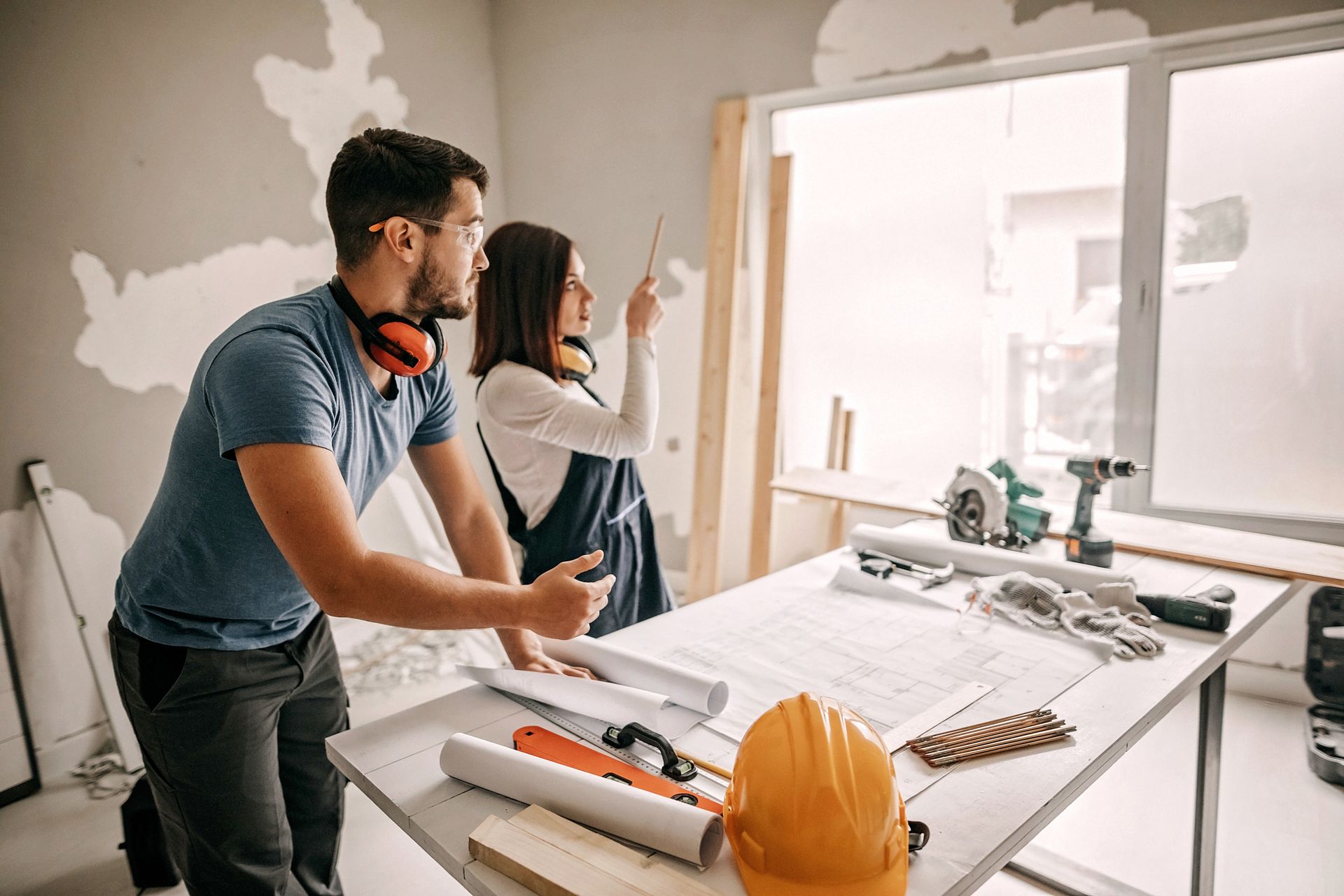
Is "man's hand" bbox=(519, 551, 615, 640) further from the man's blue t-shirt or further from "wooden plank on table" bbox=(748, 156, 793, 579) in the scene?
"wooden plank on table" bbox=(748, 156, 793, 579)

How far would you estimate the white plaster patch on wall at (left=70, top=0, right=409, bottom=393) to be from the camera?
2.68m

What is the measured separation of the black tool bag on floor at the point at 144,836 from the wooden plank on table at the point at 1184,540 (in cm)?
194

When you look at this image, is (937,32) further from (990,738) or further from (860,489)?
(990,738)

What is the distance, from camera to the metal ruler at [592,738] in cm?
107

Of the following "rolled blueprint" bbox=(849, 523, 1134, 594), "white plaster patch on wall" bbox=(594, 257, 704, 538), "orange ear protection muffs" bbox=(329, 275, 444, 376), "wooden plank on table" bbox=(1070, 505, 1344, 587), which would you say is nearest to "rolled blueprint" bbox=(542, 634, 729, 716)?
"orange ear protection muffs" bbox=(329, 275, 444, 376)

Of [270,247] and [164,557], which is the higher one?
[270,247]

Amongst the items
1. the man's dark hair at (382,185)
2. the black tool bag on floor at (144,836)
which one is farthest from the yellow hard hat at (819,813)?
the black tool bag on floor at (144,836)

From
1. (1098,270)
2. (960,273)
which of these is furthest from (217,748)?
(1098,270)

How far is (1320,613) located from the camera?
2.58 meters

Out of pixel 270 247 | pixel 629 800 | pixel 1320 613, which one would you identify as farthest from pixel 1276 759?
A: pixel 270 247

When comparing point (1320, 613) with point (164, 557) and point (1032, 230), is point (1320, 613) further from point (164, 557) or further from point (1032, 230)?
point (164, 557)

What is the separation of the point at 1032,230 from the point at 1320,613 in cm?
153

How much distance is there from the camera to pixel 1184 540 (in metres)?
2.13

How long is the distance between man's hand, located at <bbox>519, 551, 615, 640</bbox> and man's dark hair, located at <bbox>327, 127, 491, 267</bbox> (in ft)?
1.95
